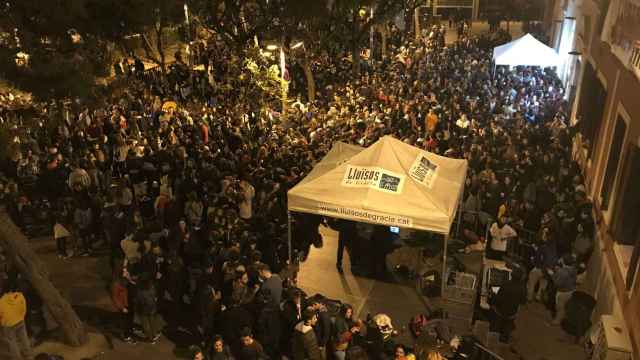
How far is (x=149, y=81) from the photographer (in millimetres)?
21453

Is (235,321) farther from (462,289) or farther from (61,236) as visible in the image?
(61,236)

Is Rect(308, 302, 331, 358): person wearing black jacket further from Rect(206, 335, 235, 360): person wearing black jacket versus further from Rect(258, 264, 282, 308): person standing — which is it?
Rect(206, 335, 235, 360): person wearing black jacket

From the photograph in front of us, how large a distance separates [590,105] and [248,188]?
909 centimetres

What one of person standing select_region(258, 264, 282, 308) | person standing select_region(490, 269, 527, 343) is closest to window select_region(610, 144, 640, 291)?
person standing select_region(490, 269, 527, 343)

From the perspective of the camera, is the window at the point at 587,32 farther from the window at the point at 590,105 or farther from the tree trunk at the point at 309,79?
the tree trunk at the point at 309,79

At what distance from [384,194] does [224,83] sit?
1319 centimetres

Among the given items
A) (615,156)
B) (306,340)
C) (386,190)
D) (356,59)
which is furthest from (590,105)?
(356,59)

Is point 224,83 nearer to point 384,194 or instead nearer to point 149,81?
point 149,81

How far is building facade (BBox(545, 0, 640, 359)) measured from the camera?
8430 millimetres

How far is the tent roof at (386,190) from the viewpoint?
8.45 meters

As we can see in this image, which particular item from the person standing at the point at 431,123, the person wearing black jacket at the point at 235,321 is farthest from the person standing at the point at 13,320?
the person standing at the point at 431,123

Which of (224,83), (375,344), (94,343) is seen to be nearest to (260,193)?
(94,343)

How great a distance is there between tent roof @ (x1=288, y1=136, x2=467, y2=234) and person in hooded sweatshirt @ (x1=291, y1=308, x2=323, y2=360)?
192 cm

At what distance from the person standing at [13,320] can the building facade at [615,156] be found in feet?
25.4
